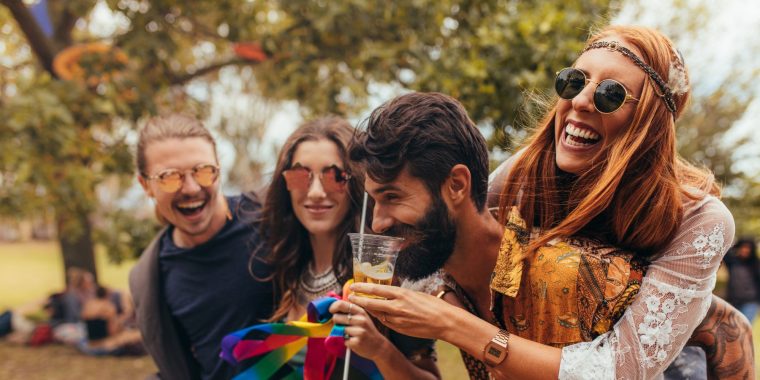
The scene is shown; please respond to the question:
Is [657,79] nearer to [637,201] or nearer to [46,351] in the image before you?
[637,201]

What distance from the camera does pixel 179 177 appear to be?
3160mm

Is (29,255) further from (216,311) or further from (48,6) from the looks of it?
(216,311)

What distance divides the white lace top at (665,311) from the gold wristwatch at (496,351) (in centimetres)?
19

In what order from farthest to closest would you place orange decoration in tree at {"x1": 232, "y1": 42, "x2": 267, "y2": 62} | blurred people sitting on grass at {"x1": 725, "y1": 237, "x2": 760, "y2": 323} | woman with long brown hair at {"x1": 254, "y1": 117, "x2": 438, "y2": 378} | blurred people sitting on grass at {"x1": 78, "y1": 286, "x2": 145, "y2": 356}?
blurred people sitting on grass at {"x1": 78, "y1": 286, "x2": 145, "y2": 356}
blurred people sitting on grass at {"x1": 725, "y1": 237, "x2": 760, "y2": 323}
orange decoration in tree at {"x1": 232, "y1": 42, "x2": 267, "y2": 62}
woman with long brown hair at {"x1": 254, "y1": 117, "x2": 438, "y2": 378}

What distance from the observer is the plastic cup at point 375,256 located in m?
2.04

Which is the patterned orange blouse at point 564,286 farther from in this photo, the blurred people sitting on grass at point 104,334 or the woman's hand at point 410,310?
the blurred people sitting on grass at point 104,334

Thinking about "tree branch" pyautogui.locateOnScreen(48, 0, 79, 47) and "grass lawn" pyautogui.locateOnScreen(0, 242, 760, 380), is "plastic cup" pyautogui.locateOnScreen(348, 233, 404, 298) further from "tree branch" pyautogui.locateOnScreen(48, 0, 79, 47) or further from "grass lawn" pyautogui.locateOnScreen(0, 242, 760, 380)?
"tree branch" pyautogui.locateOnScreen(48, 0, 79, 47)

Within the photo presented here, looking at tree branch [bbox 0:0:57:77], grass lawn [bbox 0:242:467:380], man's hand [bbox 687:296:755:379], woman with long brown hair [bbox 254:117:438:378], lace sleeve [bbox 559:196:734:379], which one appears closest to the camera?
lace sleeve [bbox 559:196:734:379]

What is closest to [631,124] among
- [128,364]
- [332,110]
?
[332,110]

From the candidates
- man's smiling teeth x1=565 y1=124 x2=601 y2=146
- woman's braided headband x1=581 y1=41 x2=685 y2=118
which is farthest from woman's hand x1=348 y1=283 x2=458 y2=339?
woman's braided headband x1=581 y1=41 x2=685 y2=118

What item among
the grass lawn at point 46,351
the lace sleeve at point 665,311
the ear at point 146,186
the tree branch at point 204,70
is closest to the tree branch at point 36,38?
the tree branch at point 204,70

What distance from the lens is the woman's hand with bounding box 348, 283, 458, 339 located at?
6.27 feet

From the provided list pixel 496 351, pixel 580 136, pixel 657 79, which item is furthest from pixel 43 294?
pixel 657 79

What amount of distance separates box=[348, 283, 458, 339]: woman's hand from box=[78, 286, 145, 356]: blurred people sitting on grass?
8.56 metres
